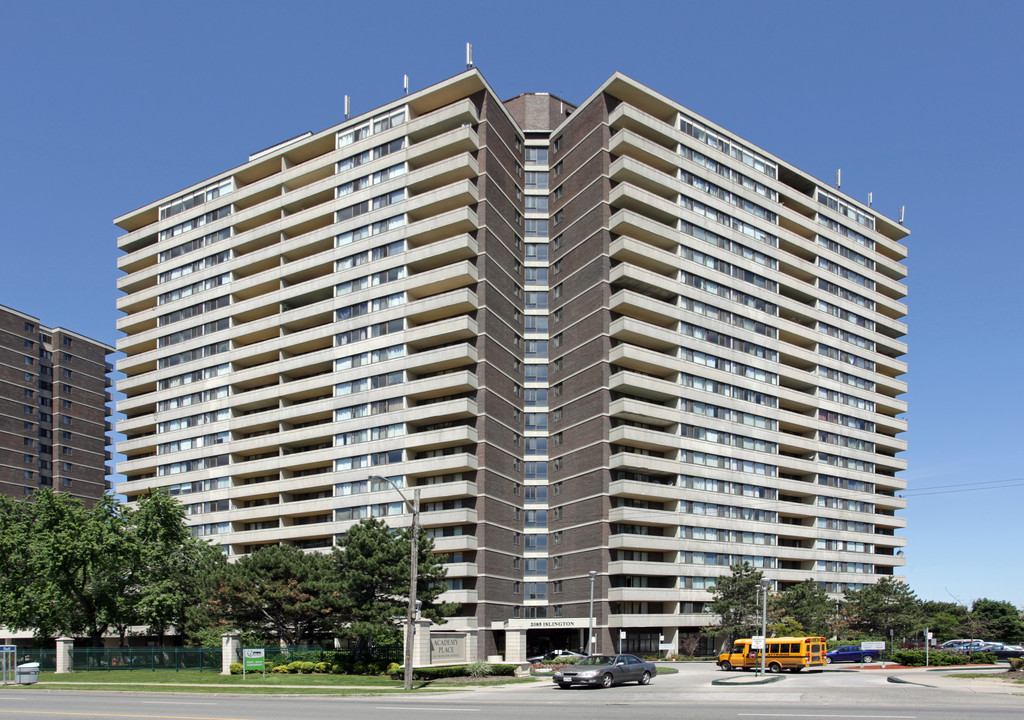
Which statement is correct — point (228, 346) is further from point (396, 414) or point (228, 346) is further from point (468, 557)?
point (468, 557)

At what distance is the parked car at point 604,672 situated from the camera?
39844 mm

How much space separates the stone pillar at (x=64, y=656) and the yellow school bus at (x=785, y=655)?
1719 inches

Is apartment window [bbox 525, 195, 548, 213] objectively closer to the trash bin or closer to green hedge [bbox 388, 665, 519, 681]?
green hedge [bbox 388, 665, 519, 681]

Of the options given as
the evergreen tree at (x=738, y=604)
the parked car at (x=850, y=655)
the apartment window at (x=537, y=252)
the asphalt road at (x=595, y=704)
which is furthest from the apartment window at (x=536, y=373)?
the asphalt road at (x=595, y=704)

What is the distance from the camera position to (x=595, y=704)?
98.0ft

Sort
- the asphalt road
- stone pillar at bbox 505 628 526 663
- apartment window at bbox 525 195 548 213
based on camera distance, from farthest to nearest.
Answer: apartment window at bbox 525 195 548 213 < stone pillar at bbox 505 628 526 663 < the asphalt road

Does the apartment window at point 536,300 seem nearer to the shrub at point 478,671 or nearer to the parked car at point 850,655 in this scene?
the parked car at point 850,655

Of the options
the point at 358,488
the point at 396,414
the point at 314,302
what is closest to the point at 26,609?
the point at 358,488

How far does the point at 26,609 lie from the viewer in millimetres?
66438

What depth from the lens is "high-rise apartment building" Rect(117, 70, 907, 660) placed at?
7738 cm

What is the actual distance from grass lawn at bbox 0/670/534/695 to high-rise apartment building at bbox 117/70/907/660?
22220 mm

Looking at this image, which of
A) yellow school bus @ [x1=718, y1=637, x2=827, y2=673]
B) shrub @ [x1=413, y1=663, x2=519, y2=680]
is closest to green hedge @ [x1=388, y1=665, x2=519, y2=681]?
shrub @ [x1=413, y1=663, x2=519, y2=680]

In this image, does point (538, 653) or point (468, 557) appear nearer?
point (468, 557)

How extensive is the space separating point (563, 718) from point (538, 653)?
60182mm
